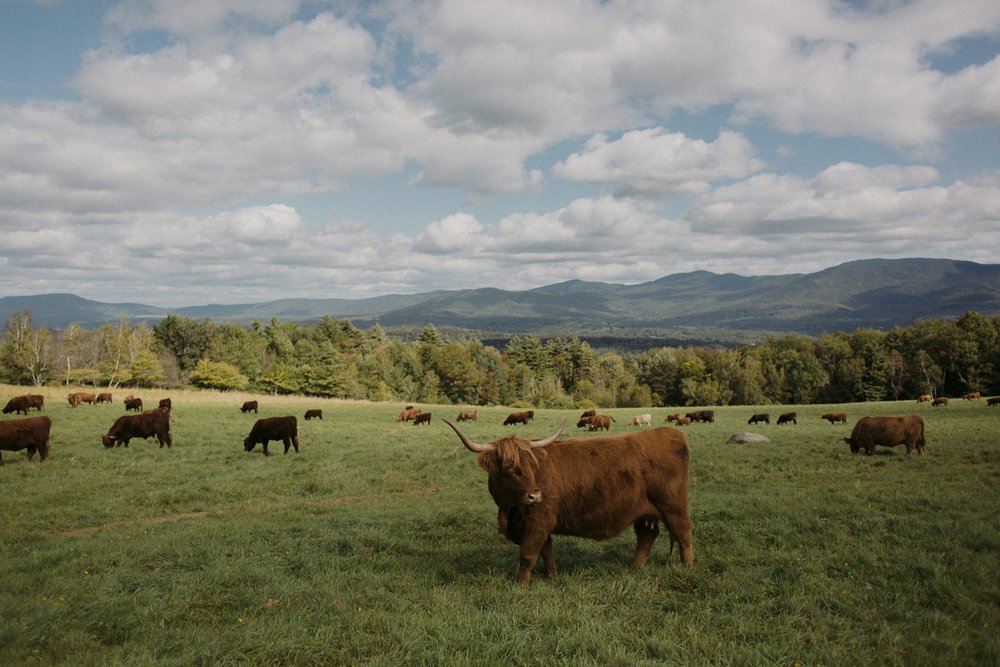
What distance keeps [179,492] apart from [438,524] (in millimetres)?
8395

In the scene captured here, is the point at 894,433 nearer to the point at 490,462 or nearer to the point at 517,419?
the point at 490,462

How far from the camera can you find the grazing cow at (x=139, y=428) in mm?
22062

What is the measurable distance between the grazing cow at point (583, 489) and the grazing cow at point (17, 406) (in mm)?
33254

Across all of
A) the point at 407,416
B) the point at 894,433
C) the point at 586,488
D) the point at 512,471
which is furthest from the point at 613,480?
the point at 407,416

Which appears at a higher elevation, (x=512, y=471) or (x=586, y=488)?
(x=512, y=471)

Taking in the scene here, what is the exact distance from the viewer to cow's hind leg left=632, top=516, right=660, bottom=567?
820 centimetres

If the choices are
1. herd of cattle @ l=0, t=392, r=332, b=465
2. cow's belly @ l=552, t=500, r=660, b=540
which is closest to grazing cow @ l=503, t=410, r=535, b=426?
herd of cattle @ l=0, t=392, r=332, b=465

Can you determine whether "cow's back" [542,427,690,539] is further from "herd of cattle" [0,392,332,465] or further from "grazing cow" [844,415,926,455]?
"herd of cattle" [0,392,332,465]

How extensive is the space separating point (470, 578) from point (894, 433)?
18.1m

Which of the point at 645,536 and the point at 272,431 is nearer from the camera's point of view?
the point at 645,536

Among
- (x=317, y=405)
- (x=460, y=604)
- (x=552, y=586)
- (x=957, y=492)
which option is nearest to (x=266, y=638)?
(x=460, y=604)

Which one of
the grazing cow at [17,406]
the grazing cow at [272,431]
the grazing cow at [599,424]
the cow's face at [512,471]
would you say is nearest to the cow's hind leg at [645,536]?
the cow's face at [512,471]

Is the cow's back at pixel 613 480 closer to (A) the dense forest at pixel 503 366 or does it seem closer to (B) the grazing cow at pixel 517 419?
(B) the grazing cow at pixel 517 419

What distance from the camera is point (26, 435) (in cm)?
1839
